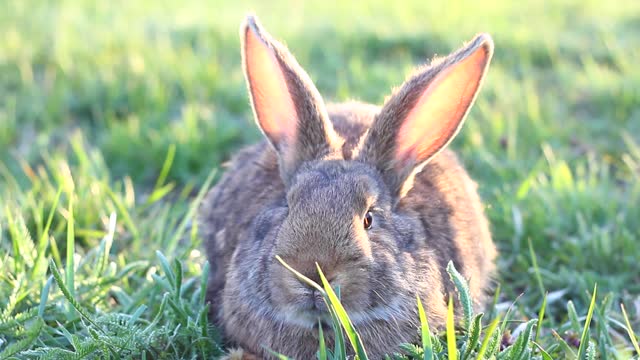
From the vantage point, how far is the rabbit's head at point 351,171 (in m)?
2.84

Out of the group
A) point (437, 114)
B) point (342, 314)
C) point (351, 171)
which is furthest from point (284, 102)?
point (342, 314)

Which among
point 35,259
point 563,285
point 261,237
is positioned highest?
point 261,237

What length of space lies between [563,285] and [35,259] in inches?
92.8

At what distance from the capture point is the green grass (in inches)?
131

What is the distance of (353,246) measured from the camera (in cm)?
285

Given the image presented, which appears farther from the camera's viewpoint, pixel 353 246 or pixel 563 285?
pixel 563 285

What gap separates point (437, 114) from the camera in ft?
11.3

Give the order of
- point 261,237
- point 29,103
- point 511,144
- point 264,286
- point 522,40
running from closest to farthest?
1. point 264,286
2. point 261,237
3. point 511,144
4. point 29,103
5. point 522,40

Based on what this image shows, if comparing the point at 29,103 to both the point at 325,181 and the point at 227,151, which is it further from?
the point at 325,181

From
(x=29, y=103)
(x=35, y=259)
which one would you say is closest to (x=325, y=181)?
(x=35, y=259)

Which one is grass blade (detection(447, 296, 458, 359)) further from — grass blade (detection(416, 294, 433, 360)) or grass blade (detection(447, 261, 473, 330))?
grass blade (detection(447, 261, 473, 330))

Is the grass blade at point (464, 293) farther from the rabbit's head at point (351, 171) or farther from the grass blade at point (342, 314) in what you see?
the grass blade at point (342, 314)

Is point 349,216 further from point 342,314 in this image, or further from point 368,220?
point 342,314

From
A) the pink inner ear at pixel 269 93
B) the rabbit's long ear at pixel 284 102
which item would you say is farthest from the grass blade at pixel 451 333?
the pink inner ear at pixel 269 93
